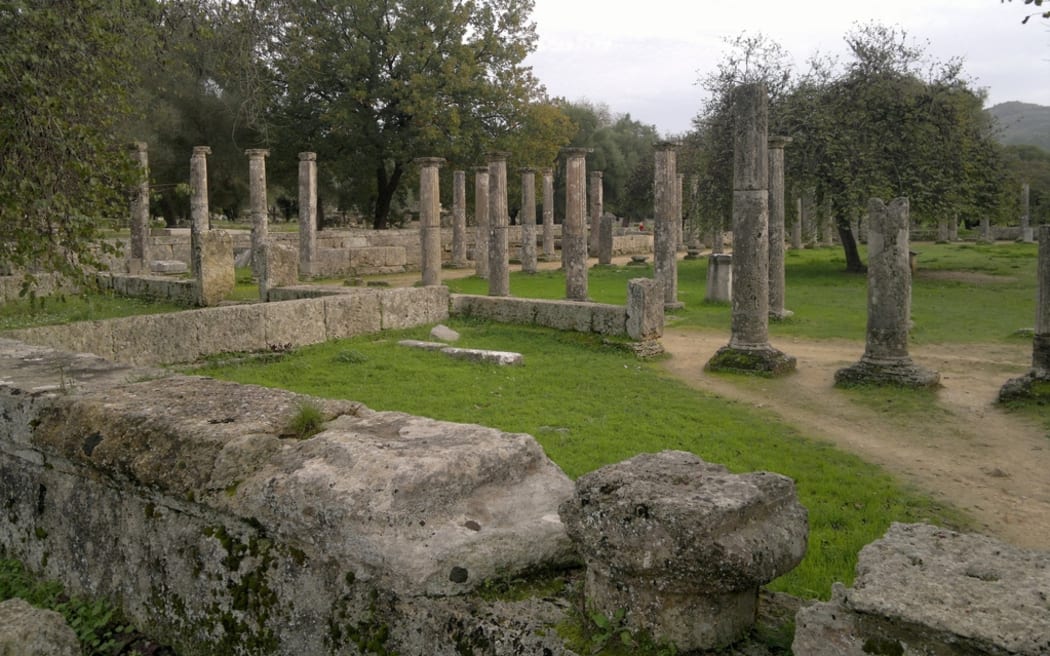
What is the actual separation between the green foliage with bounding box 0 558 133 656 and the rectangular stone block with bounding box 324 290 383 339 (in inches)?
341

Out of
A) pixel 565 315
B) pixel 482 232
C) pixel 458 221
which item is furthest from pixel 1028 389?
pixel 458 221

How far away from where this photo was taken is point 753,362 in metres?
11.8

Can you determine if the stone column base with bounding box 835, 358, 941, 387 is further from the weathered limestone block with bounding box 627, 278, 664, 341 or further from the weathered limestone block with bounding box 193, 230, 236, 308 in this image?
the weathered limestone block with bounding box 193, 230, 236, 308

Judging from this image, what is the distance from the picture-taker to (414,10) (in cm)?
3391

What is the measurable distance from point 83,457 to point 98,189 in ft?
11.3

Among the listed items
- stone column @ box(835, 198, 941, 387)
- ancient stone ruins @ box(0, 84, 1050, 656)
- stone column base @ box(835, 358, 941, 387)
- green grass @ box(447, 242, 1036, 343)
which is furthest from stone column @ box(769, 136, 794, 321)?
ancient stone ruins @ box(0, 84, 1050, 656)

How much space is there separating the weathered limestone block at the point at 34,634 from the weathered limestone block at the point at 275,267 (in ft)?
46.1

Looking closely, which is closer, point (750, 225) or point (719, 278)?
point (750, 225)

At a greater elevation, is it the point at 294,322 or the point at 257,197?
the point at 257,197

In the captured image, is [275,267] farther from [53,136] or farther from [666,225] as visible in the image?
[53,136]

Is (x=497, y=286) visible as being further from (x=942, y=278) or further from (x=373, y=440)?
(x=373, y=440)

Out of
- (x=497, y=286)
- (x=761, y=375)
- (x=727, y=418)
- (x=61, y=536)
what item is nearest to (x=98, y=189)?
(x=61, y=536)

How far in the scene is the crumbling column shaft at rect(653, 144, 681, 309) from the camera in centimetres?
1792

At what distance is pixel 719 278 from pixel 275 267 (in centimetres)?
978
